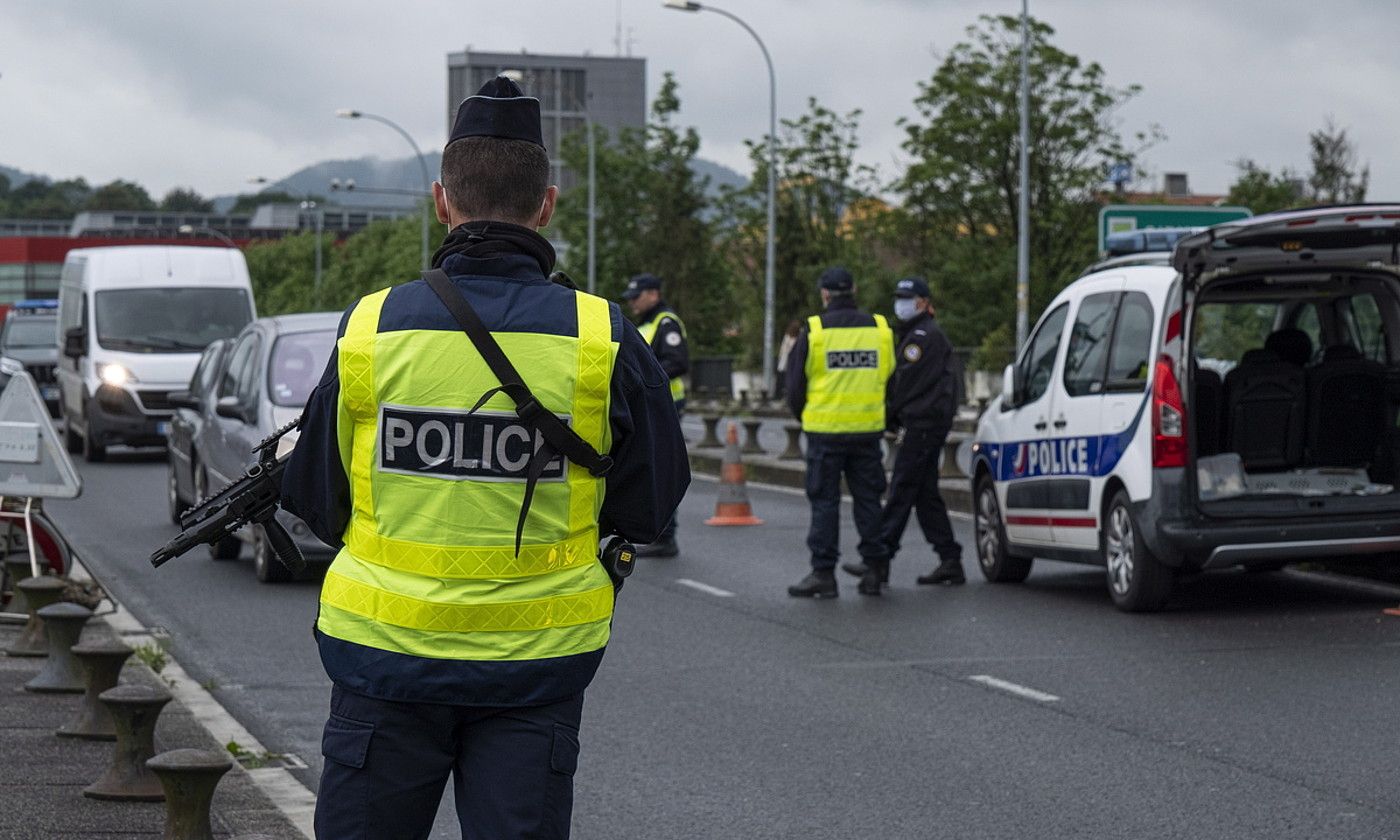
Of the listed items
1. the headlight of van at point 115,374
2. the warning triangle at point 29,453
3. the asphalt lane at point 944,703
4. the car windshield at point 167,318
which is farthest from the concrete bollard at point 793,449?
the warning triangle at point 29,453

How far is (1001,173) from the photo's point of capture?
5694 centimetres

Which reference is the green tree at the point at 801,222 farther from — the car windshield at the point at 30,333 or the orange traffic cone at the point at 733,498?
the orange traffic cone at the point at 733,498

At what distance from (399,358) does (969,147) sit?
5408cm

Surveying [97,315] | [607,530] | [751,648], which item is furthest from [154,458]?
[607,530]

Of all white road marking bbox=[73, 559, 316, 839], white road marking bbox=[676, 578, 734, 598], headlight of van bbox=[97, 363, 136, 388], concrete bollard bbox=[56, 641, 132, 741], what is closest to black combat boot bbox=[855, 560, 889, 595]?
white road marking bbox=[676, 578, 734, 598]

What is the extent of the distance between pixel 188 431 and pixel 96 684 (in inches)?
364

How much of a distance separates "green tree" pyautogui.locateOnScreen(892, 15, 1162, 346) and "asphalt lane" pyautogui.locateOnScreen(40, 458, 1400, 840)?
1610 inches

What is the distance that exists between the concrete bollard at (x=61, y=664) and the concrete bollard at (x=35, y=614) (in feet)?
1.84

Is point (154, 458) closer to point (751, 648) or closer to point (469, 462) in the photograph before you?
point (751, 648)

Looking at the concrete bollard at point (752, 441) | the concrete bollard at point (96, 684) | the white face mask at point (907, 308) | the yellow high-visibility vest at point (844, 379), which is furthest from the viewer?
the concrete bollard at point (752, 441)

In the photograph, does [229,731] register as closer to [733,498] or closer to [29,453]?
[29,453]

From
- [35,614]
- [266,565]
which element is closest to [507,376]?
[35,614]

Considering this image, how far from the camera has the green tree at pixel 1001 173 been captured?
178ft

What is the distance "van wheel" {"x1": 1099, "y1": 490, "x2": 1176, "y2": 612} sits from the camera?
1116 cm
